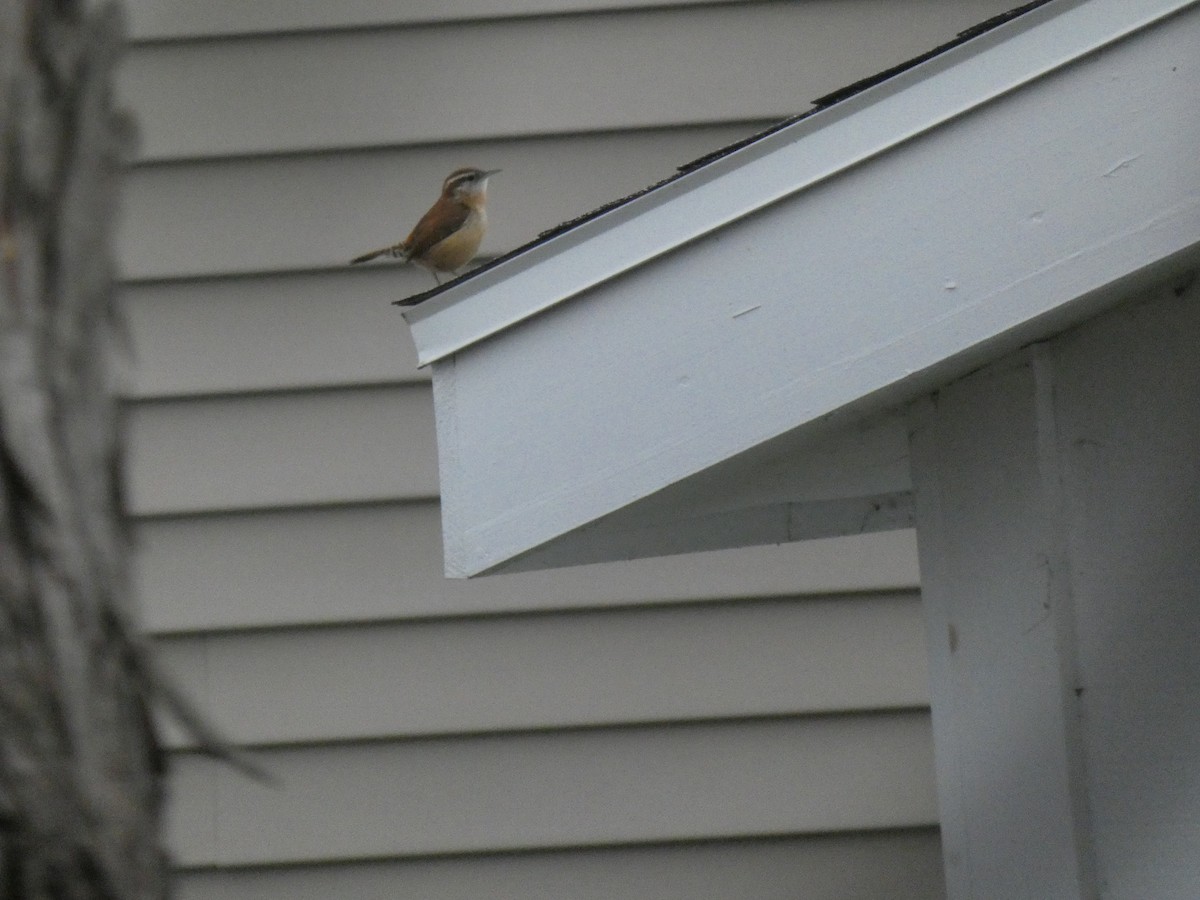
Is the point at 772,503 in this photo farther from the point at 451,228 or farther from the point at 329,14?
the point at 329,14

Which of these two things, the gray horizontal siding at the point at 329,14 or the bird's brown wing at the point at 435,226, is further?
the gray horizontal siding at the point at 329,14

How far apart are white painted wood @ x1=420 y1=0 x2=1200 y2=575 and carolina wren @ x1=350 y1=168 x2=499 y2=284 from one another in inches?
54.0

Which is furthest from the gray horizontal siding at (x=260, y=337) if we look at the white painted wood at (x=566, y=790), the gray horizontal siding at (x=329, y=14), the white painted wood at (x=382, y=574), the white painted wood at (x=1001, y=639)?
the white painted wood at (x=1001, y=639)

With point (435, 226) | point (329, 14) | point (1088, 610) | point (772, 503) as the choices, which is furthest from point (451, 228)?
point (1088, 610)

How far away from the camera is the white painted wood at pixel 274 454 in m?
2.73

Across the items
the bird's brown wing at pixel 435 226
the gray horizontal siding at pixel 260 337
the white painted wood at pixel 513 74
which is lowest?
the gray horizontal siding at pixel 260 337

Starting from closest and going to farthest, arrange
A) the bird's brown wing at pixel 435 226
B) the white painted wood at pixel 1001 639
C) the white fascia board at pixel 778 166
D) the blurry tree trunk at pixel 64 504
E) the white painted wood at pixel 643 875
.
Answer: the blurry tree trunk at pixel 64 504 → the white fascia board at pixel 778 166 → the white painted wood at pixel 1001 639 → the bird's brown wing at pixel 435 226 → the white painted wood at pixel 643 875

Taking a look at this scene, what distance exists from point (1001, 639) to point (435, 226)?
151cm

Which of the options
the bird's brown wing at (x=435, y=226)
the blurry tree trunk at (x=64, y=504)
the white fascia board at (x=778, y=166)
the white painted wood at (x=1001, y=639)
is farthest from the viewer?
the bird's brown wing at (x=435, y=226)

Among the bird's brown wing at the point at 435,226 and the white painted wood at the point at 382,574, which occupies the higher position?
the bird's brown wing at the point at 435,226

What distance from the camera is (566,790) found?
8.93 feet

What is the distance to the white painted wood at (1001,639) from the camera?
1.24 m

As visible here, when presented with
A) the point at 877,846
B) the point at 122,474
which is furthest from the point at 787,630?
the point at 122,474

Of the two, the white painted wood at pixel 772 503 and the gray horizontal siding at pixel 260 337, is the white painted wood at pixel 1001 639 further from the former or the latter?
the gray horizontal siding at pixel 260 337
